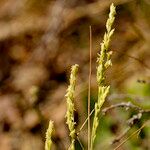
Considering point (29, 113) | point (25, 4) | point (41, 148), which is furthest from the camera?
point (25, 4)

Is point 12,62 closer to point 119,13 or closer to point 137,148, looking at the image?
point 119,13

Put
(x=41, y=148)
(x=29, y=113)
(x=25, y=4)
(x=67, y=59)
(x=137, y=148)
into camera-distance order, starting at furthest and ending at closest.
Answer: (x=25, y=4), (x=67, y=59), (x=29, y=113), (x=41, y=148), (x=137, y=148)

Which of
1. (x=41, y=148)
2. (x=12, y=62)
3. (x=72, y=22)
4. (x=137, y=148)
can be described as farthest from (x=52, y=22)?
(x=137, y=148)

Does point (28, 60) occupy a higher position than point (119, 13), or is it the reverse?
point (119, 13)

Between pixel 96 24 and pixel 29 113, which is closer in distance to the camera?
pixel 29 113

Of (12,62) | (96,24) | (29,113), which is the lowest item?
(29,113)

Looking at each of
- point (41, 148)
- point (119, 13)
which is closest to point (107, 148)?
point (41, 148)
